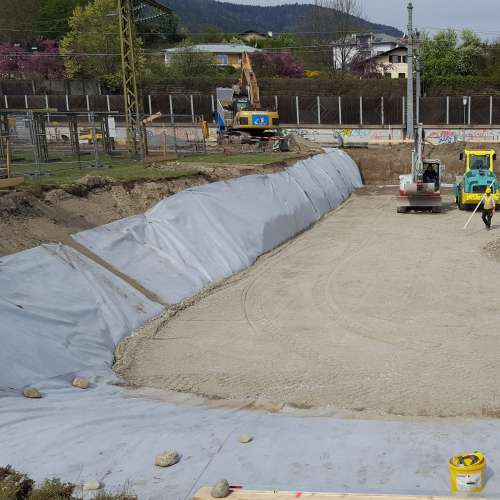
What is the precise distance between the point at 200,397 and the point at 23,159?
21.5 metres

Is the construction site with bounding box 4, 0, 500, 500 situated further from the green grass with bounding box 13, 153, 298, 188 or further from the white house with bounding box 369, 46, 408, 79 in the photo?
the white house with bounding box 369, 46, 408, 79

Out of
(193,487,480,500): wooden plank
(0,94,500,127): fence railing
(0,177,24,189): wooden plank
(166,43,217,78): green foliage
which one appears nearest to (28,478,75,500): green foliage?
(193,487,480,500): wooden plank

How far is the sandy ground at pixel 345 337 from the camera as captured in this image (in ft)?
29.2

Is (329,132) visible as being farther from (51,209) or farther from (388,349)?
(388,349)

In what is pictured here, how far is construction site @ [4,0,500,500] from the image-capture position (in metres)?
6.02

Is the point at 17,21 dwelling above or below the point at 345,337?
above

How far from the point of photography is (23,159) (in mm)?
27188

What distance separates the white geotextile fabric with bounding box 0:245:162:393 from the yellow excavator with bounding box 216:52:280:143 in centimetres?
2634

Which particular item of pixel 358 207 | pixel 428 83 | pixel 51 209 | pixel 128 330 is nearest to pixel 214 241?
pixel 51 209

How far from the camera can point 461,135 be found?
4947 cm

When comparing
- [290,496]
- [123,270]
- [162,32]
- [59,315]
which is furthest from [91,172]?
[162,32]

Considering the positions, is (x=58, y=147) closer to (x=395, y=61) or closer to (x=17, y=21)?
(x=17, y=21)

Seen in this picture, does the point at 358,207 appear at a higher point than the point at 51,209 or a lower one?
lower

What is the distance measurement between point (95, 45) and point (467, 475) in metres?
72.4
